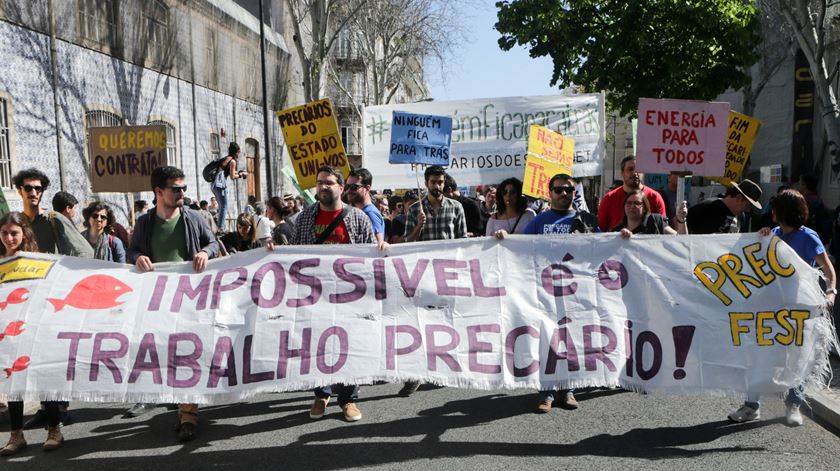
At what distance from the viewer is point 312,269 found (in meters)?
5.31

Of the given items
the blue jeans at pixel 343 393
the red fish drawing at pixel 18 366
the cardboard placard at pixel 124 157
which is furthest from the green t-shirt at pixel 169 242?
the cardboard placard at pixel 124 157

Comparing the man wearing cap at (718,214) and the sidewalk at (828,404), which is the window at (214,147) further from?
the sidewalk at (828,404)

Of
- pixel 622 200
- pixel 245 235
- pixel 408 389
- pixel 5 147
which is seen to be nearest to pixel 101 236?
pixel 408 389

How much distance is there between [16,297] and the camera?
506 cm

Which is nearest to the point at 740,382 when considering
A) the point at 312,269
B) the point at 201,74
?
the point at 312,269

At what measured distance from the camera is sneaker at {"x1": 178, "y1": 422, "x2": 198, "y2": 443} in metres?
5.30

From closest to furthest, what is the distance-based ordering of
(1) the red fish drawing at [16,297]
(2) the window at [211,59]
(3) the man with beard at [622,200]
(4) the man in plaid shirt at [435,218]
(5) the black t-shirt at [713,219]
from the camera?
(1) the red fish drawing at [16,297] → (4) the man in plaid shirt at [435,218] → (5) the black t-shirt at [713,219] → (3) the man with beard at [622,200] → (2) the window at [211,59]

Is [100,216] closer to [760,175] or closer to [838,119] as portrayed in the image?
[838,119]

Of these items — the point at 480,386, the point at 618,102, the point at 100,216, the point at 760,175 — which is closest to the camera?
the point at 480,386

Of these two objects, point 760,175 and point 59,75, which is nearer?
point 59,75

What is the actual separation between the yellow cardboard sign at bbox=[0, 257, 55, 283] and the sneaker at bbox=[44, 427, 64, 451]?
101cm

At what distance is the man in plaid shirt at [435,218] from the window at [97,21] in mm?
11111

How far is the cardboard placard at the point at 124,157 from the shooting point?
834 centimetres

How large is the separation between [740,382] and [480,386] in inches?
64.1
